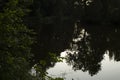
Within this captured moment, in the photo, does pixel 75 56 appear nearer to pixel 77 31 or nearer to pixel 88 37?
pixel 88 37

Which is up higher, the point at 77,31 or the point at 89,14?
Answer: the point at 89,14

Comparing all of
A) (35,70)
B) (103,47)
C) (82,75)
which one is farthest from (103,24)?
(35,70)

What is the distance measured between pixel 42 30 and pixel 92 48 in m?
8.40

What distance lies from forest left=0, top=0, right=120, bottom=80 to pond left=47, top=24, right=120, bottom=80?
90mm

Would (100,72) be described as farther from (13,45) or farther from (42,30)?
(42,30)

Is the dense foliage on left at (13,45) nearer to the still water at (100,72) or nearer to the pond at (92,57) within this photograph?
the pond at (92,57)

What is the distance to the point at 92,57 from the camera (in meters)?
19.6

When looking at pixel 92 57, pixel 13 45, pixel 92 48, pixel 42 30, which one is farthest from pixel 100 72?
pixel 42 30

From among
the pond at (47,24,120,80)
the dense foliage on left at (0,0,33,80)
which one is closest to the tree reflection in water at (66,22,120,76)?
the pond at (47,24,120,80)

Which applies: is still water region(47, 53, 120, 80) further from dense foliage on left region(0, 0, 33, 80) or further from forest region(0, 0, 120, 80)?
dense foliage on left region(0, 0, 33, 80)

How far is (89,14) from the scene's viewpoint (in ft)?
117

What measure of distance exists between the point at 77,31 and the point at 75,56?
10800 mm

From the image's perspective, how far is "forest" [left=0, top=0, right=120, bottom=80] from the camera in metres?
4.30

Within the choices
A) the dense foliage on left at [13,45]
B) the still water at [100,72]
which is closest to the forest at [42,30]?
the dense foliage on left at [13,45]
